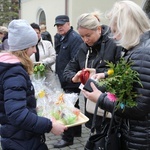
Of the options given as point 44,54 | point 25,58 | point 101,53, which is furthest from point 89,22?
point 44,54

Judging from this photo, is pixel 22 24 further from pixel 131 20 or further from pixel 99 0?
pixel 99 0

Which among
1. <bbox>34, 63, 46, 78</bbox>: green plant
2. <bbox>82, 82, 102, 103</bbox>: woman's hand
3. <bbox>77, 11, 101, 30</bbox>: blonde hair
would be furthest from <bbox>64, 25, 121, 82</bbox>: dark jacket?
<bbox>82, 82, 102, 103</bbox>: woman's hand

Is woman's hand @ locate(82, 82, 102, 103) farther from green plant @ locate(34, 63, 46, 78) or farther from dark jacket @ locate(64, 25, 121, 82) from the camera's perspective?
green plant @ locate(34, 63, 46, 78)

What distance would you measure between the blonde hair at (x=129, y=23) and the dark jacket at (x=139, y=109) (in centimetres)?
4

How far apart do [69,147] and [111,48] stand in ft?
6.06

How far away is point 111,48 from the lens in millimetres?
3178

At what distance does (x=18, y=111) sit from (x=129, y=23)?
36.1 inches

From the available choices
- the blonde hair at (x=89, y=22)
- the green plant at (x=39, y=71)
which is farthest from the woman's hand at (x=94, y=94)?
the green plant at (x=39, y=71)

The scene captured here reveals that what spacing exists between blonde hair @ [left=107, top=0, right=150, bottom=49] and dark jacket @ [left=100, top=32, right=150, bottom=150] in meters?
0.04

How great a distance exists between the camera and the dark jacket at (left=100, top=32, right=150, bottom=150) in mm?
1835

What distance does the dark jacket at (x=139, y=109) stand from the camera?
1.83m

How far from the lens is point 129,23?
196 centimetres

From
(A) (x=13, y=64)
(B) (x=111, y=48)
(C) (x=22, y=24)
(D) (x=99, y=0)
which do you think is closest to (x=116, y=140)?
(A) (x=13, y=64)

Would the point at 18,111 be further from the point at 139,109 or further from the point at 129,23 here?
the point at 129,23
